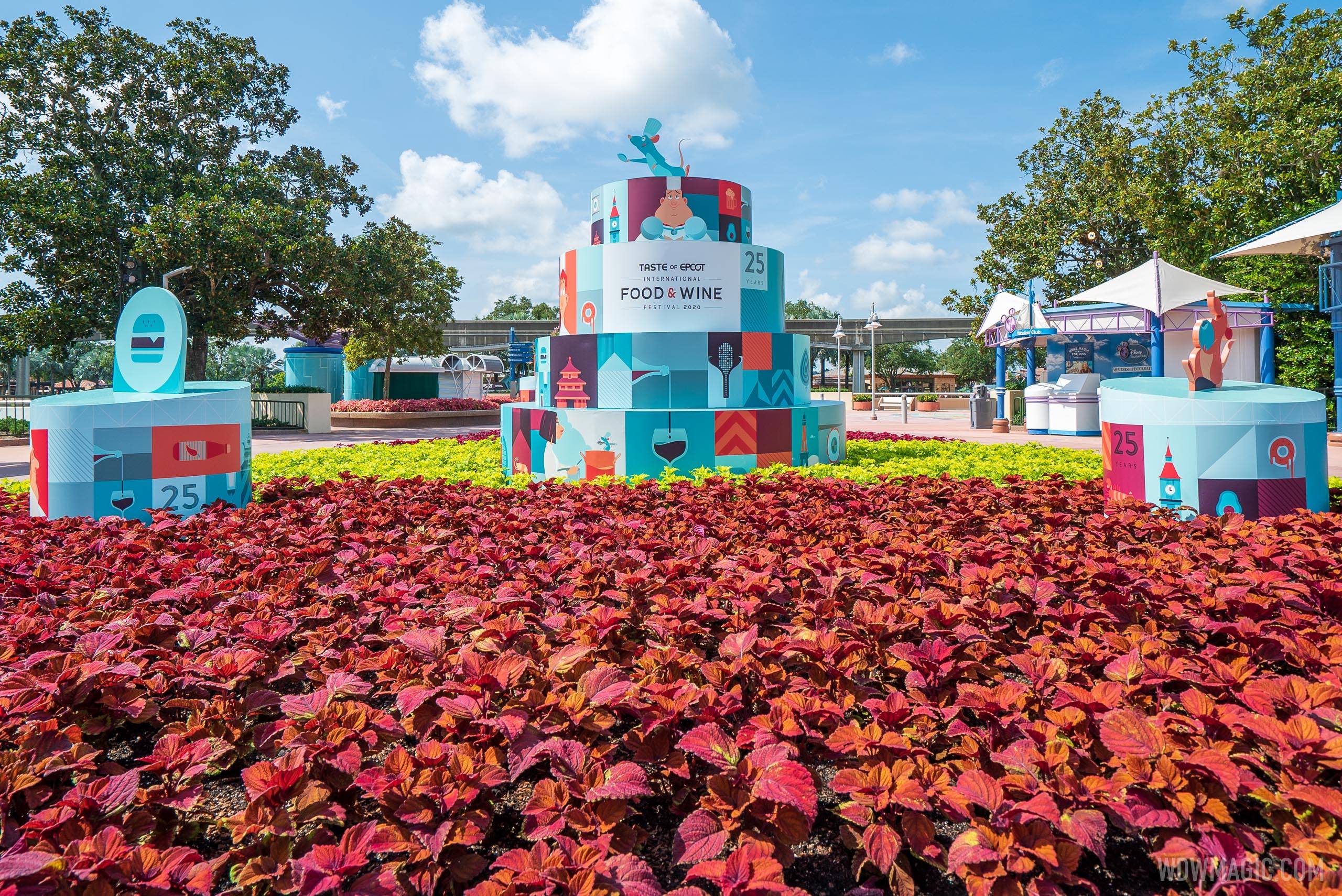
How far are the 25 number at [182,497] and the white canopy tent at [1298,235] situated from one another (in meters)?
19.3

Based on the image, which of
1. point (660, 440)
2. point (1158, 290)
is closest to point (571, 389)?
point (660, 440)

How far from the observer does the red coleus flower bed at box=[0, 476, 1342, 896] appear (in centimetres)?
181

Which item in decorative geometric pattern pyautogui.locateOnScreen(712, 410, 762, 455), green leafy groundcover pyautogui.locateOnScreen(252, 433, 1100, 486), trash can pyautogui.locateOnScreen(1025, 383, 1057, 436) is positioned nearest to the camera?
green leafy groundcover pyautogui.locateOnScreen(252, 433, 1100, 486)

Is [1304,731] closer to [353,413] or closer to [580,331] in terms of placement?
[580,331]

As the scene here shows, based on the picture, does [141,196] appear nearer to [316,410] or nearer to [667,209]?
[316,410]

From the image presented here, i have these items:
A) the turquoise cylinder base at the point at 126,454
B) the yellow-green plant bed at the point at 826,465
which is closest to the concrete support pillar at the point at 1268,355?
the yellow-green plant bed at the point at 826,465

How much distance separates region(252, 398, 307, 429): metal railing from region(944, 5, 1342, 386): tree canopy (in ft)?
83.9

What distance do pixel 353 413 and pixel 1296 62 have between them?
1286 inches

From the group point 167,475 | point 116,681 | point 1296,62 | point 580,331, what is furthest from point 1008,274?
point 116,681

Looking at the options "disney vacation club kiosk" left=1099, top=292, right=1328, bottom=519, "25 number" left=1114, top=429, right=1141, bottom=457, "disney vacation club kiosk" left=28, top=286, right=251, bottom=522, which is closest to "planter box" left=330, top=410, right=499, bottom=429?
"disney vacation club kiosk" left=28, top=286, right=251, bottom=522

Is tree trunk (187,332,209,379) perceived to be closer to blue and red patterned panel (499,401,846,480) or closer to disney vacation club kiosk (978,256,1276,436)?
blue and red patterned panel (499,401,846,480)

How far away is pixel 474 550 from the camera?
14.2 ft

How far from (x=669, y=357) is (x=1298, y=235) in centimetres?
1451

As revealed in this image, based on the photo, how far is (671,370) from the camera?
33.7 feet
